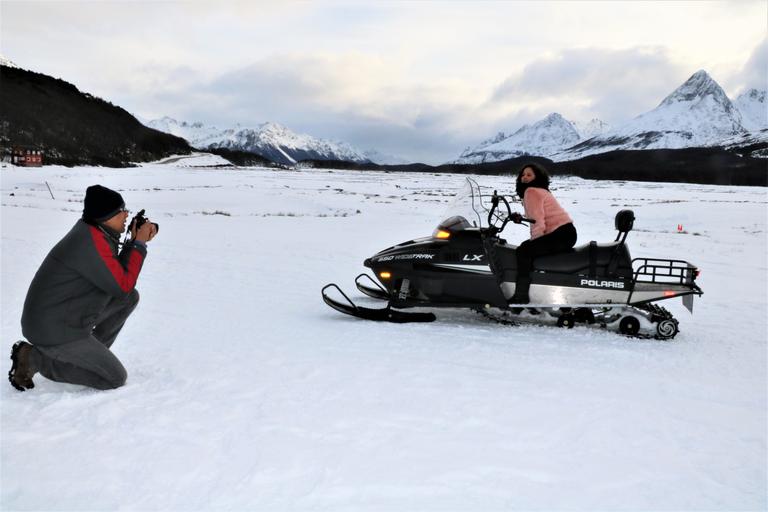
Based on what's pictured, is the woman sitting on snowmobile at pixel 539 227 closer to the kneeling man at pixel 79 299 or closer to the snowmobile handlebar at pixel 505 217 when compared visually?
the snowmobile handlebar at pixel 505 217

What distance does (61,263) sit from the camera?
3943 mm

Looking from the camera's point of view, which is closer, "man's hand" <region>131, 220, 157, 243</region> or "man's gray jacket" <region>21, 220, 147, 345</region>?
"man's gray jacket" <region>21, 220, 147, 345</region>


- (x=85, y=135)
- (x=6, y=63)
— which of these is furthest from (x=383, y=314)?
(x=6, y=63)

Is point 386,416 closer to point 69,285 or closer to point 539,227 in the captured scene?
point 69,285

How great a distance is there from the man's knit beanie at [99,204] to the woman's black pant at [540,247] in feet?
13.9

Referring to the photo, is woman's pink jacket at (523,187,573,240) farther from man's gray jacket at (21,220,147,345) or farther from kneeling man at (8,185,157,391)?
man's gray jacket at (21,220,147,345)

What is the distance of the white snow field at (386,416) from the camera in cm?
298

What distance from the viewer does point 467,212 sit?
6723 mm

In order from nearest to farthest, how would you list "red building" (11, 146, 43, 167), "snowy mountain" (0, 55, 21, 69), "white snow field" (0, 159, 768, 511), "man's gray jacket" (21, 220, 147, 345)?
"white snow field" (0, 159, 768, 511), "man's gray jacket" (21, 220, 147, 345), "red building" (11, 146, 43, 167), "snowy mountain" (0, 55, 21, 69)

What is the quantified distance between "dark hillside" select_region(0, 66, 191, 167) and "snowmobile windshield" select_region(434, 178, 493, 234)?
77.0 metres

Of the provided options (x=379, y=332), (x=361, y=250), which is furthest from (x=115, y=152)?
(x=379, y=332)

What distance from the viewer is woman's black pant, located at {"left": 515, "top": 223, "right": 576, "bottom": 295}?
625 cm

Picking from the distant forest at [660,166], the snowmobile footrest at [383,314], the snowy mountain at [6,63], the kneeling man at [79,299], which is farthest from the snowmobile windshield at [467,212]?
the snowy mountain at [6,63]

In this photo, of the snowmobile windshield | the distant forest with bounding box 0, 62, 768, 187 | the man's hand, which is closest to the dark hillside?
the distant forest with bounding box 0, 62, 768, 187
